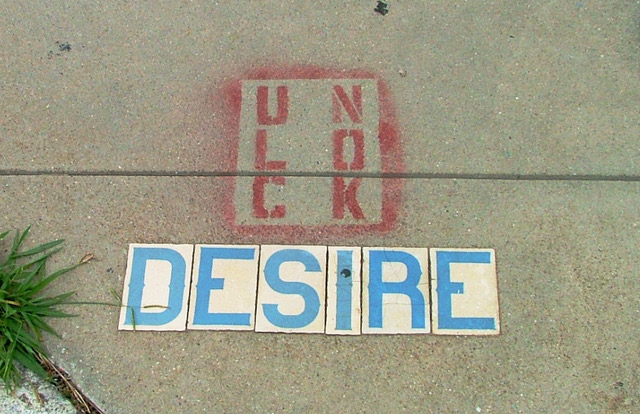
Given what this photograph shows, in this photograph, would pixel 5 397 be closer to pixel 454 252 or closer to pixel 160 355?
pixel 160 355

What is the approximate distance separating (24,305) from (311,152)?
62.7 inches

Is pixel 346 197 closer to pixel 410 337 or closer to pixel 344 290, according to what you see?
pixel 344 290

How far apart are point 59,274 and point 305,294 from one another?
1.22m

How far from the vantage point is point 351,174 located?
2770 mm

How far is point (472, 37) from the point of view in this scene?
9.96ft

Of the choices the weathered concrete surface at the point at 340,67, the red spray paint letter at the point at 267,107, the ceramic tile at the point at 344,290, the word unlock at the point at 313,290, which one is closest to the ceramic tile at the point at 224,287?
the word unlock at the point at 313,290

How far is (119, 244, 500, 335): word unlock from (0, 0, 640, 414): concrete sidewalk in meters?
0.06

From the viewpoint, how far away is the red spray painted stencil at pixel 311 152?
8.85 ft

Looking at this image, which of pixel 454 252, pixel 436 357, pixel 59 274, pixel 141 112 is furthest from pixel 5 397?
pixel 454 252

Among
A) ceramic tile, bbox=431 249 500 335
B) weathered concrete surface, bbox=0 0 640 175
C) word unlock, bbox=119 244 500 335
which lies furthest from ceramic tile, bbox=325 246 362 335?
weathered concrete surface, bbox=0 0 640 175

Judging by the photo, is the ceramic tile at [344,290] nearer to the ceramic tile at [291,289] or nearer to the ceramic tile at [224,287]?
the ceramic tile at [291,289]

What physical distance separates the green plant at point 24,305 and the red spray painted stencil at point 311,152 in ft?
3.11

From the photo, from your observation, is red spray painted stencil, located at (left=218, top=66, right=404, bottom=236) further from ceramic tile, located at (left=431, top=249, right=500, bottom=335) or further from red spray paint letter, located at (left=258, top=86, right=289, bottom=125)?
ceramic tile, located at (left=431, top=249, right=500, bottom=335)

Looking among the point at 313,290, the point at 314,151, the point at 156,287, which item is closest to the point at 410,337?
the point at 313,290
